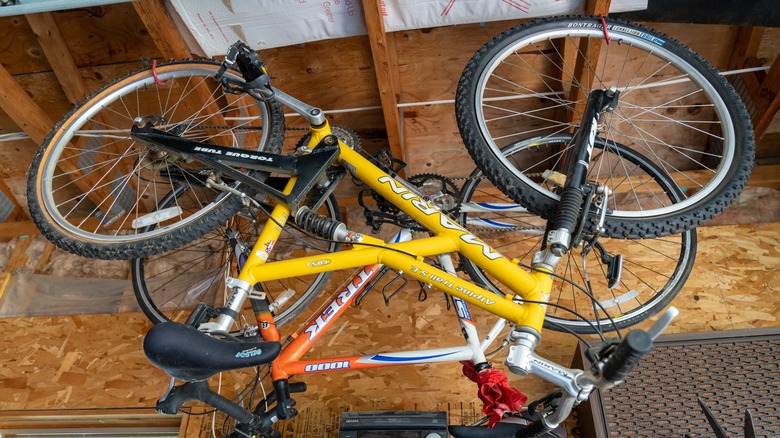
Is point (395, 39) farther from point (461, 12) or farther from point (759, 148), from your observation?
point (759, 148)

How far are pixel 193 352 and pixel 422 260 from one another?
25.2 inches

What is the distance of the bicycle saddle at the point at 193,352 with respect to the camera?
1404 millimetres

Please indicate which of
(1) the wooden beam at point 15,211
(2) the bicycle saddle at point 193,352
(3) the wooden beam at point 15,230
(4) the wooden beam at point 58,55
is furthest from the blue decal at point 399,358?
(1) the wooden beam at point 15,211

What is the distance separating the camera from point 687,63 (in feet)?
6.17

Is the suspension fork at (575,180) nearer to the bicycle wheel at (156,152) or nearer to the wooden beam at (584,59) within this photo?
the wooden beam at (584,59)

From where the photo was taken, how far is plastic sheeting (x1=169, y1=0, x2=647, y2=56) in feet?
6.70

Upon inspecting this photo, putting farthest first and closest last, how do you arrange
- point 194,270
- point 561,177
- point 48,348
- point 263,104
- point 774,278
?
point 194,270 → point 48,348 → point 774,278 → point 263,104 → point 561,177

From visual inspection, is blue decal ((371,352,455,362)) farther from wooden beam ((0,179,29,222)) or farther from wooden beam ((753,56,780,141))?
wooden beam ((0,179,29,222))

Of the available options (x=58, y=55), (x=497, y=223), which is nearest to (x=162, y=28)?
(x=58, y=55)

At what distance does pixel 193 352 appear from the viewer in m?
1.41

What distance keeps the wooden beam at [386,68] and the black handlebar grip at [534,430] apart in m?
1.27

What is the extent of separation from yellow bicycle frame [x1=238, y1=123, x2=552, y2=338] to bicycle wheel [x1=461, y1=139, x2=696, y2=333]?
9.5 inches

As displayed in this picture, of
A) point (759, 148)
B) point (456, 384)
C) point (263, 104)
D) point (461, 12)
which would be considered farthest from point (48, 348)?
point (759, 148)

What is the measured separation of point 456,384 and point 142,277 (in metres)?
1.19
